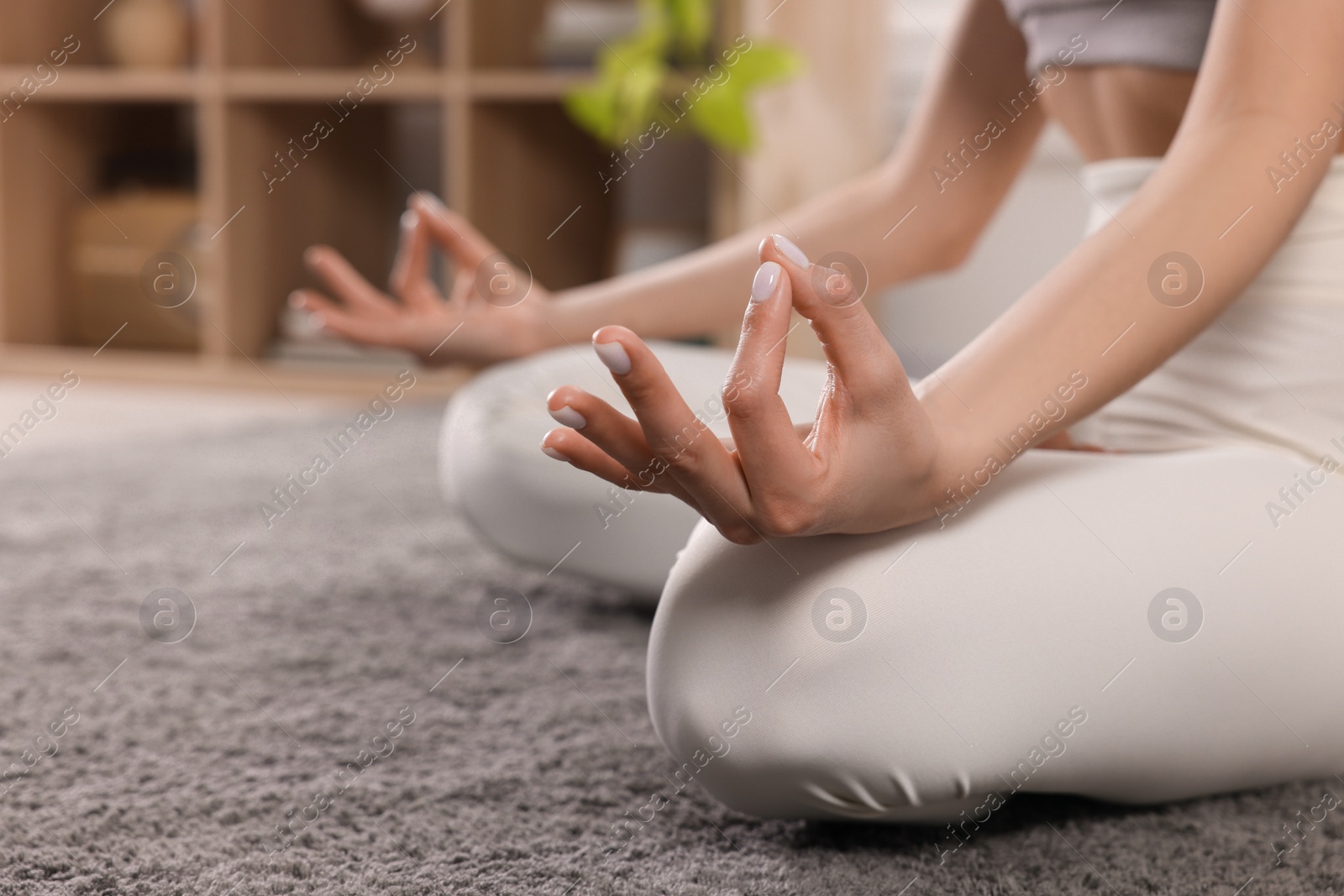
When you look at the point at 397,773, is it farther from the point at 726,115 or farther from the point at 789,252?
the point at 726,115

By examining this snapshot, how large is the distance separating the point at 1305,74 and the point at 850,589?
1.07ft

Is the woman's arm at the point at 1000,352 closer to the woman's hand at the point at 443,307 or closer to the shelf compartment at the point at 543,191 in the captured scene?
the woman's hand at the point at 443,307

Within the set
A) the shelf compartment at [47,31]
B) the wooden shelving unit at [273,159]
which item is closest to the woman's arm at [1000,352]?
the wooden shelving unit at [273,159]

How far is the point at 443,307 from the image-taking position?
3.03 ft

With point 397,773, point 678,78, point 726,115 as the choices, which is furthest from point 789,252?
point 678,78

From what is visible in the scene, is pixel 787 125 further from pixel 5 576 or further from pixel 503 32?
pixel 5 576

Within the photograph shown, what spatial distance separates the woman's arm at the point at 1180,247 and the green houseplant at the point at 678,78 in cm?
136

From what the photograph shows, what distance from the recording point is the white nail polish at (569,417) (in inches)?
17.0

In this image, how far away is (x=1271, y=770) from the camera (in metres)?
0.63

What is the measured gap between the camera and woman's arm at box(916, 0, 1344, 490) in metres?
0.52

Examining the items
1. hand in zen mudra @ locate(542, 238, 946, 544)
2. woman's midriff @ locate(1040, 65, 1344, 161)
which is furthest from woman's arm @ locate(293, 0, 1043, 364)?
hand in zen mudra @ locate(542, 238, 946, 544)

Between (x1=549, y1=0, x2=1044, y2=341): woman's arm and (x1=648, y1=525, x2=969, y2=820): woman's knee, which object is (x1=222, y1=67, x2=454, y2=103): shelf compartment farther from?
(x1=648, y1=525, x2=969, y2=820): woman's knee

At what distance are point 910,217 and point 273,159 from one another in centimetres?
175

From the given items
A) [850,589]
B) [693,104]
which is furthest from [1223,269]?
[693,104]
